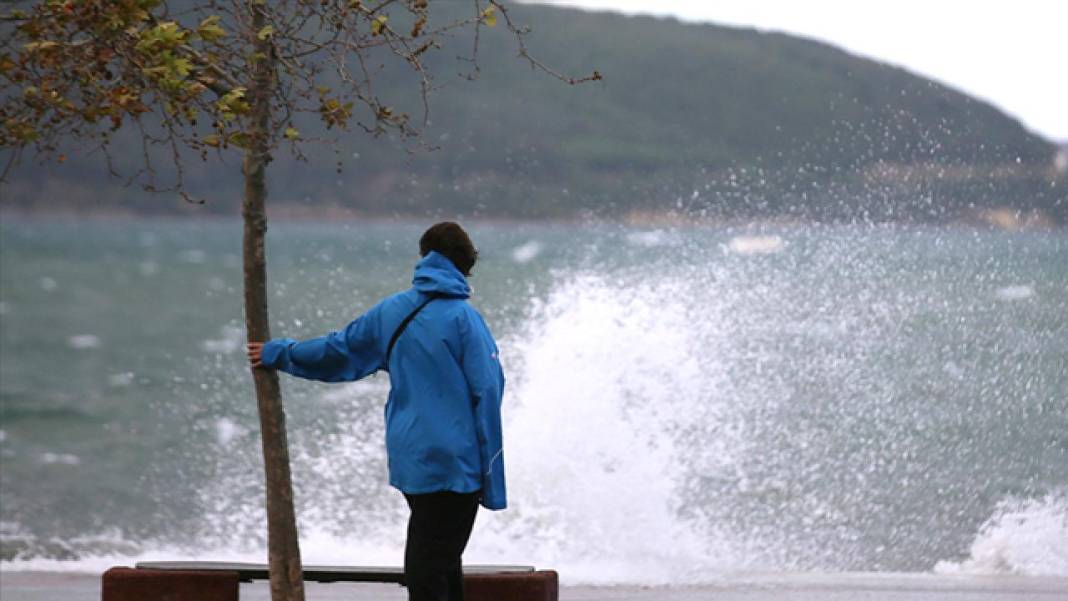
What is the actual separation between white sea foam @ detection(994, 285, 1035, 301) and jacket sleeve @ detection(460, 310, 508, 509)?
75.1m

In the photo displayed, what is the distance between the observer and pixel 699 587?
10.3 m

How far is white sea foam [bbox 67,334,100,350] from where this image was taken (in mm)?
73875

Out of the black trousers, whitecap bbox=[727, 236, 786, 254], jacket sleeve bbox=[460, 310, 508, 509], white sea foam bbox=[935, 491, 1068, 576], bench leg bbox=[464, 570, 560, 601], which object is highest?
whitecap bbox=[727, 236, 786, 254]

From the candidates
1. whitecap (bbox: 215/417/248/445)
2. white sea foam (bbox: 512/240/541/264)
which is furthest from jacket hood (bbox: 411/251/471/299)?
white sea foam (bbox: 512/240/541/264)

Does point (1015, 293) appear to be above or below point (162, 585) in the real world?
above

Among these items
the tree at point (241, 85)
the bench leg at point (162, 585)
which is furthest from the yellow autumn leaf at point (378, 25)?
the bench leg at point (162, 585)

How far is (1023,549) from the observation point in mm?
15688

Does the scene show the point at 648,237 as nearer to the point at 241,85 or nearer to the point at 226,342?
the point at 226,342

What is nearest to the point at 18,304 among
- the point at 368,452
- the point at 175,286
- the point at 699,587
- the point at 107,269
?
the point at 175,286

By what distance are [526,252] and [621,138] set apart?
27.9 meters

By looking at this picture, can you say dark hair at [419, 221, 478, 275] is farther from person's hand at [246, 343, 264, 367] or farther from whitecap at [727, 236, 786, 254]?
whitecap at [727, 236, 786, 254]

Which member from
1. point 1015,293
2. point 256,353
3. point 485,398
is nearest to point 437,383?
point 485,398

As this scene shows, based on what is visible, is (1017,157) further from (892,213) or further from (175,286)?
(175,286)

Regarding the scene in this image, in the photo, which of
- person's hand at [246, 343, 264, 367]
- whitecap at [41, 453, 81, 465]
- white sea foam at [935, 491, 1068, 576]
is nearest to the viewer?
person's hand at [246, 343, 264, 367]
